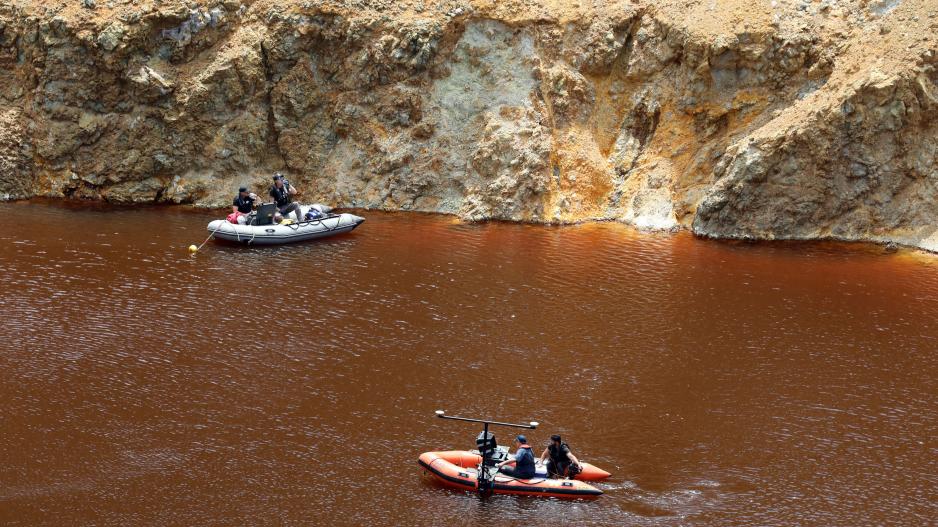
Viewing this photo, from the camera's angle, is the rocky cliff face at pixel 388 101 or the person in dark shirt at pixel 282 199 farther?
the rocky cliff face at pixel 388 101

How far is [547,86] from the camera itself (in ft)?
128

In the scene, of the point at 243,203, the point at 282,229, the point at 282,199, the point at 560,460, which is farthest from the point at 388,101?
the point at 560,460

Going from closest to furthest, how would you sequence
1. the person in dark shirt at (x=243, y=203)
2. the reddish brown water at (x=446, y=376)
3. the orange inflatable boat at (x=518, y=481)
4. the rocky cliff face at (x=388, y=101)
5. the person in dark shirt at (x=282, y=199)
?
the reddish brown water at (x=446, y=376)
the orange inflatable boat at (x=518, y=481)
the person in dark shirt at (x=243, y=203)
the person in dark shirt at (x=282, y=199)
the rocky cliff face at (x=388, y=101)

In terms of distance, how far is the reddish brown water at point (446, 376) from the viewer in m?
17.7

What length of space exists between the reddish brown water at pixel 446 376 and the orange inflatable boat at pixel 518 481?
26 centimetres

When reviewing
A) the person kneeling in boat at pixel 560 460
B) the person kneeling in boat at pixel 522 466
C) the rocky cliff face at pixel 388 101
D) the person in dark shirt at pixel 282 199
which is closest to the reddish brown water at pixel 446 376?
the person kneeling in boat at pixel 522 466

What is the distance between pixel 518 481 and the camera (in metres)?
18.1

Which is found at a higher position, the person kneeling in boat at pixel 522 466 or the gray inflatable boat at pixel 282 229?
the gray inflatable boat at pixel 282 229

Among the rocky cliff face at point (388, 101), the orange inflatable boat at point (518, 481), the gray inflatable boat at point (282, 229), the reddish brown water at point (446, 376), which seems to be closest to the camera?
the reddish brown water at point (446, 376)

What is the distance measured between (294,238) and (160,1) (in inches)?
519

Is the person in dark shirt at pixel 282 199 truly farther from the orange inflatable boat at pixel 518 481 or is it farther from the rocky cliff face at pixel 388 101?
the orange inflatable boat at pixel 518 481

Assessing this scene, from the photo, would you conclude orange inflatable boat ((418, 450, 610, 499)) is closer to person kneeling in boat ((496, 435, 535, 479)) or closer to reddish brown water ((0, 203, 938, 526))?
person kneeling in boat ((496, 435, 535, 479))

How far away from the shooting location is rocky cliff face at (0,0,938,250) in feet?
122

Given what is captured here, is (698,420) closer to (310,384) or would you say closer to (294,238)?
(310,384)
